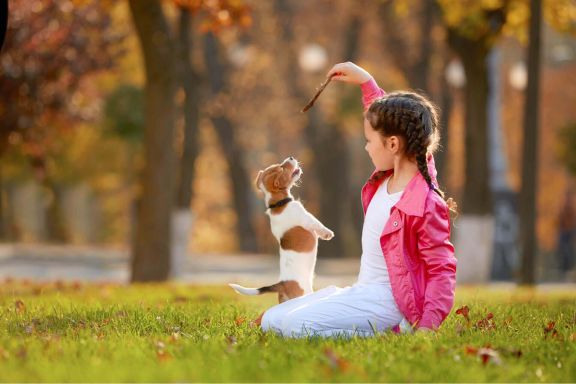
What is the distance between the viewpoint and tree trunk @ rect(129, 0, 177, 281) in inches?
686

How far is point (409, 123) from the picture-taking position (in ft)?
→ 22.8

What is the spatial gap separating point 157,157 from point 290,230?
1044 cm

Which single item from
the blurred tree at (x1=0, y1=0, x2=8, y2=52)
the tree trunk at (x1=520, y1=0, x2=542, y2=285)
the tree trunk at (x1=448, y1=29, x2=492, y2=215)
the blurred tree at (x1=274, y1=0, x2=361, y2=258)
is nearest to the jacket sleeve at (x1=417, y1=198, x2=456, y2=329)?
the blurred tree at (x1=0, y1=0, x2=8, y2=52)

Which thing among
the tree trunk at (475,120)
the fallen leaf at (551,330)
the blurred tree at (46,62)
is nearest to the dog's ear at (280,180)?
the fallen leaf at (551,330)

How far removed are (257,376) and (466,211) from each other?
1576 centimetres

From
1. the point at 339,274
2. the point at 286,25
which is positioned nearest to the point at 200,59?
the point at 286,25

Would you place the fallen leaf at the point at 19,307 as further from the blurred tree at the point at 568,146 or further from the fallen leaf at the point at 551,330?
the blurred tree at the point at 568,146

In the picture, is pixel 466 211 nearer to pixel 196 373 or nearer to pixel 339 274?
pixel 339 274

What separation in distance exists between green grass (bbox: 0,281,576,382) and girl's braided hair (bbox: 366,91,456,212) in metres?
1.01

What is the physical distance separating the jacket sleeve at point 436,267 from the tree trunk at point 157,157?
36.3 ft

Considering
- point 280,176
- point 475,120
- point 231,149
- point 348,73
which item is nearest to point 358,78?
point 348,73

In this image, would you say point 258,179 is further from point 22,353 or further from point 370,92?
point 22,353

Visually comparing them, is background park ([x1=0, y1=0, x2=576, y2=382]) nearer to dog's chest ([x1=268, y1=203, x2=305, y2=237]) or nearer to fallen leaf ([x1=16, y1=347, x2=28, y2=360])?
fallen leaf ([x1=16, y1=347, x2=28, y2=360])

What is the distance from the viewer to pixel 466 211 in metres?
20.9
